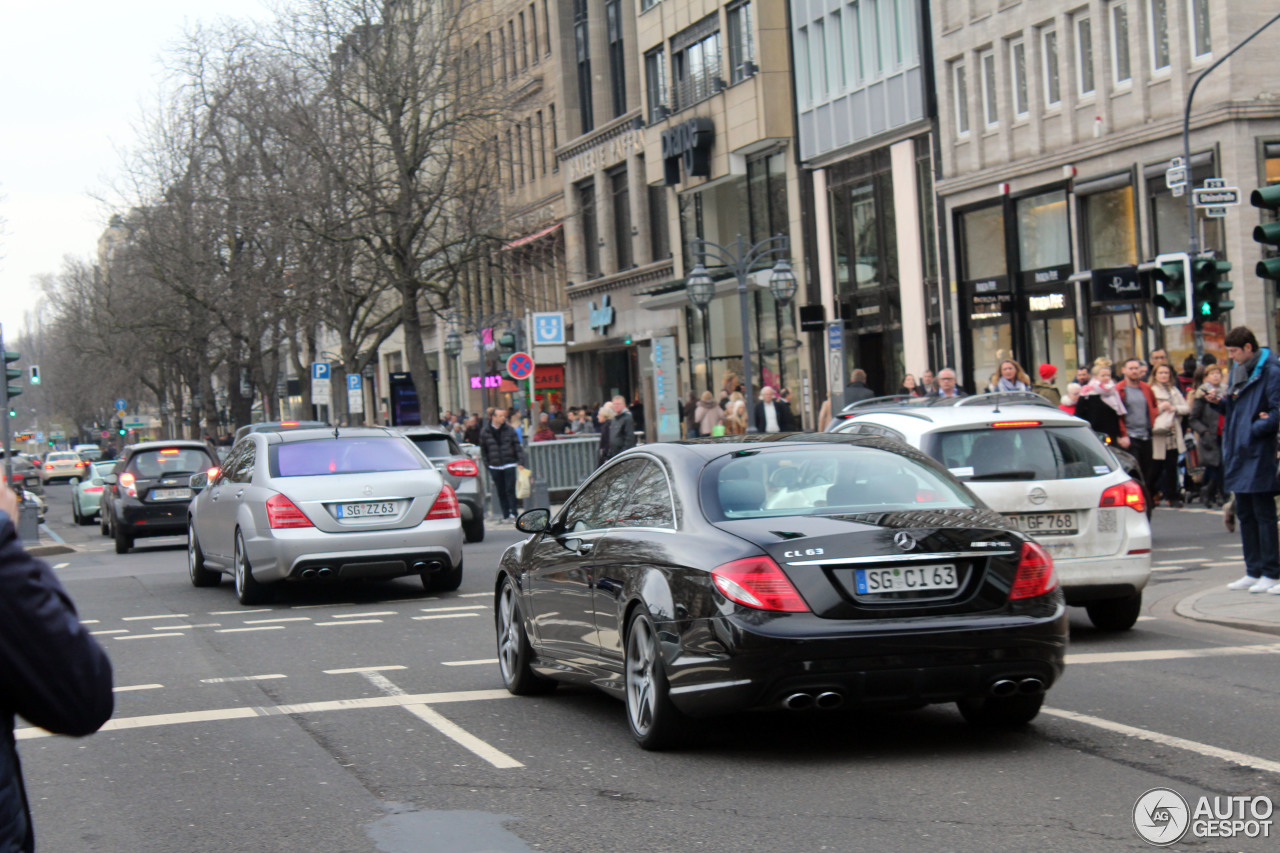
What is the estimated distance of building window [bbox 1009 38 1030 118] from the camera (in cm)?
3416

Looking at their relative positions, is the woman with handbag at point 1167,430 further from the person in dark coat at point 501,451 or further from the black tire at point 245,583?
the black tire at point 245,583

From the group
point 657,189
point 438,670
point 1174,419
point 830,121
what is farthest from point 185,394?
point 438,670

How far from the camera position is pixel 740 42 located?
4394 centimetres

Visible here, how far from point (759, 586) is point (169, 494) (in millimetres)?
21111

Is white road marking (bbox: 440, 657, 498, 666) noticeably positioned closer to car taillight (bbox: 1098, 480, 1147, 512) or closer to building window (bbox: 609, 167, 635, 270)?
car taillight (bbox: 1098, 480, 1147, 512)

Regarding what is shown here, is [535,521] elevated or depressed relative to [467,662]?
elevated

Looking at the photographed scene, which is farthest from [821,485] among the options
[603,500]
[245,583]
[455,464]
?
[455,464]

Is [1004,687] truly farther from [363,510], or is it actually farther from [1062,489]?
[363,510]

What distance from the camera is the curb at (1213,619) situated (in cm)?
1098

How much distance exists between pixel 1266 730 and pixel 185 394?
99149mm

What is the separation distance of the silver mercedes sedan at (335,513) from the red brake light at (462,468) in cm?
655

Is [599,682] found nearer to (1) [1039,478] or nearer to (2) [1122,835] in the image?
(2) [1122,835]

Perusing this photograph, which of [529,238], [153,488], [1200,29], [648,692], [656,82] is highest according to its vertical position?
[656,82]

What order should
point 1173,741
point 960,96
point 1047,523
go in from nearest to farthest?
point 1173,741 < point 1047,523 < point 960,96
